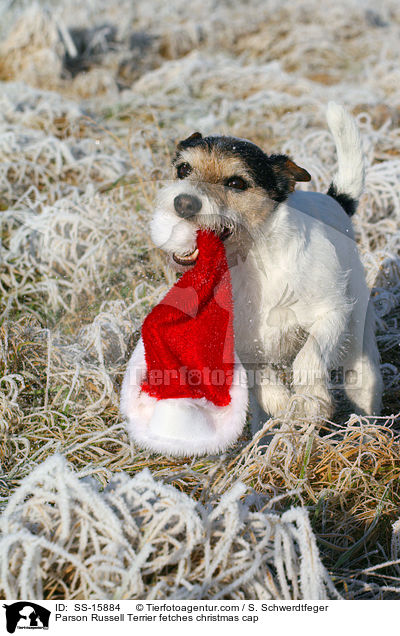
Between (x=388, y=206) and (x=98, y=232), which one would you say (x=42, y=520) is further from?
(x=388, y=206)

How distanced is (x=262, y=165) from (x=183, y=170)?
1.10ft

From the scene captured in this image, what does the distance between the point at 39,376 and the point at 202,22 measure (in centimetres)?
1008

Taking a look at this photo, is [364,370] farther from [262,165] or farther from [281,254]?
[262,165]

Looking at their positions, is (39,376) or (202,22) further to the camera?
(202,22)

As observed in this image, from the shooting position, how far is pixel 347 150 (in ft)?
9.01

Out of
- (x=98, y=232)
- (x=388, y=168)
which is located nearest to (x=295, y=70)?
(x=388, y=168)

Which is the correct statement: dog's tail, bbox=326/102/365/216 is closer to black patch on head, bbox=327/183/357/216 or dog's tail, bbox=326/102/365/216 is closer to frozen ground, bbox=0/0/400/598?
black patch on head, bbox=327/183/357/216

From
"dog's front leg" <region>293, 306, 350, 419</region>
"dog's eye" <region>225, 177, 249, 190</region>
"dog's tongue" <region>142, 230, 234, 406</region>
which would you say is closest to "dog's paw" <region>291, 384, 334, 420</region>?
"dog's front leg" <region>293, 306, 350, 419</region>

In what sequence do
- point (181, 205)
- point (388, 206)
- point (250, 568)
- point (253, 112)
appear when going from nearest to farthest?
point (250, 568), point (181, 205), point (388, 206), point (253, 112)

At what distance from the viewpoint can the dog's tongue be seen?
203cm

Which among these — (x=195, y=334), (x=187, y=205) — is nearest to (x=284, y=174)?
(x=187, y=205)

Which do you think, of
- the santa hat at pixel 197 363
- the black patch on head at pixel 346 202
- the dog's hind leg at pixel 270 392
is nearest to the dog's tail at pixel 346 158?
the black patch on head at pixel 346 202

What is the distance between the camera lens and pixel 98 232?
4.04 metres
